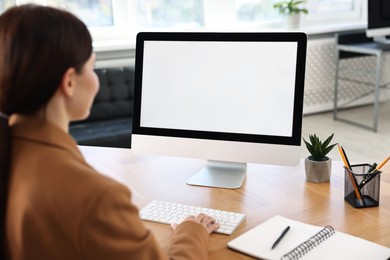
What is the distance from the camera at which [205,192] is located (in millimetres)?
1623

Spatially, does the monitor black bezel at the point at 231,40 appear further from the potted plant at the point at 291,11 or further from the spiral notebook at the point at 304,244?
the potted plant at the point at 291,11

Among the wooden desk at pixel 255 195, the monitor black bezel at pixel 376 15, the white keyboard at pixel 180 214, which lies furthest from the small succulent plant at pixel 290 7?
the white keyboard at pixel 180 214

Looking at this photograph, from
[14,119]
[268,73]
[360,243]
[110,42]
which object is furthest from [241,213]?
[110,42]

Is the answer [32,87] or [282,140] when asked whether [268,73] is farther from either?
[32,87]

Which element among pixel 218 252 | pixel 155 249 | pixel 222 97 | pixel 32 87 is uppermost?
pixel 32 87

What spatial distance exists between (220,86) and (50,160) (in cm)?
88

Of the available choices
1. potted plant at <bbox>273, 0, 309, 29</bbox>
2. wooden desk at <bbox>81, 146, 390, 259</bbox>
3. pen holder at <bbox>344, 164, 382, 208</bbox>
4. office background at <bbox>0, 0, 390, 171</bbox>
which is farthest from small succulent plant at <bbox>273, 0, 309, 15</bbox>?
pen holder at <bbox>344, 164, 382, 208</bbox>

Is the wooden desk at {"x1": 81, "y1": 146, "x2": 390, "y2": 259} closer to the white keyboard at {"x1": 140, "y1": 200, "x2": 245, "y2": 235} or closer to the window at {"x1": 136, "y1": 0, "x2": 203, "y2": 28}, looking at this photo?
the white keyboard at {"x1": 140, "y1": 200, "x2": 245, "y2": 235}

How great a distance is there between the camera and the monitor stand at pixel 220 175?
1669mm

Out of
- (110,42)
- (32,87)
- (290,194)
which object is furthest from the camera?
(110,42)

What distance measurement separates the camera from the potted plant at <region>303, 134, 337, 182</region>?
166 cm

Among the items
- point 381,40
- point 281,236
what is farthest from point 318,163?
point 381,40

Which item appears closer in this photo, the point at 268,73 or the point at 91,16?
the point at 268,73

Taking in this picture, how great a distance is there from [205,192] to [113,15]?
3.07 m
